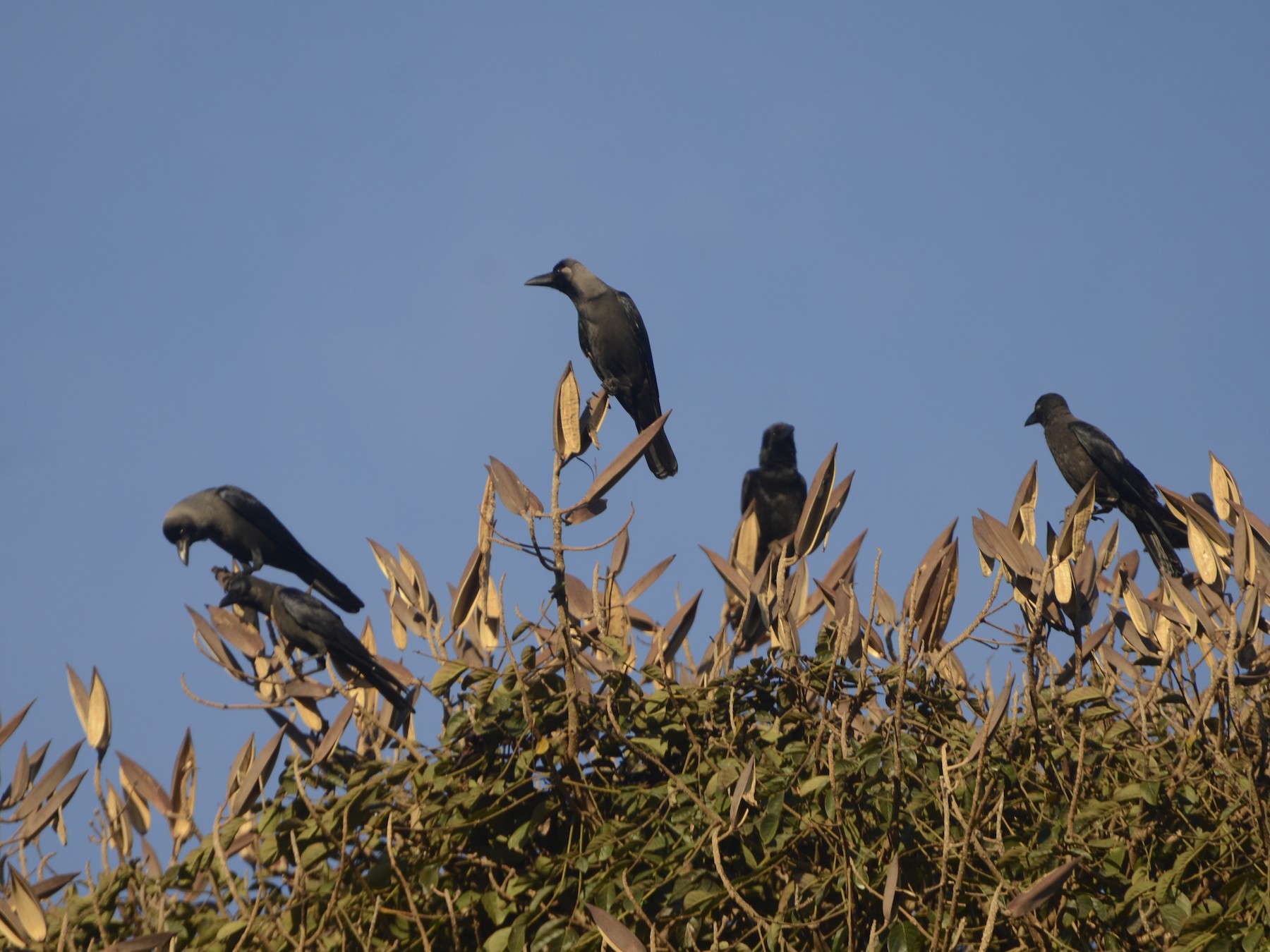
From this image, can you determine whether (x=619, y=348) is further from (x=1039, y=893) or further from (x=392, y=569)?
(x=1039, y=893)

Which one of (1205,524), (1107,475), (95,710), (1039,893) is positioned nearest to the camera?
(1039,893)

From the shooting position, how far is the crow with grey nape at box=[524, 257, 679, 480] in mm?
7957

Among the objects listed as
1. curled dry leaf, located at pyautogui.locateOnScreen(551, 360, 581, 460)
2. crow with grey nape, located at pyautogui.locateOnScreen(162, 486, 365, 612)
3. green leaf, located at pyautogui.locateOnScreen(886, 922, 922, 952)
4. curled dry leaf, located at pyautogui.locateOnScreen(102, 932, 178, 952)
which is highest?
crow with grey nape, located at pyautogui.locateOnScreen(162, 486, 365, 612)

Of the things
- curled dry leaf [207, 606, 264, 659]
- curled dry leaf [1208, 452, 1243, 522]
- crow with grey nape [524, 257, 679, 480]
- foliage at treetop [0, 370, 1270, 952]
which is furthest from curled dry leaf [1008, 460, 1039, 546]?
crow with grey nape [524, 257, 679, 480]

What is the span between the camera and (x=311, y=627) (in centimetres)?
453

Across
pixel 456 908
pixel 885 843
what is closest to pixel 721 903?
pixel 885 843

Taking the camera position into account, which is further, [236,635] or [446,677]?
[236,635]

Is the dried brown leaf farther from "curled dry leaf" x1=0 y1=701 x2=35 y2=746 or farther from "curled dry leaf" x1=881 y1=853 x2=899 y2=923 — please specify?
"curled dry leaf" x1=881 y1=853 x2=899 y2=923

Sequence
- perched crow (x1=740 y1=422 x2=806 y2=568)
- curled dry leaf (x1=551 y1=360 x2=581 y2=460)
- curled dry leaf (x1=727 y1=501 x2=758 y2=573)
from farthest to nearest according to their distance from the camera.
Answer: perched crow (x1=740 y1=422 x2=806 y2=568) < curled dry leaf (x1=727 y1=501 x2=758 y2=573) < curled dry leaf (x1=551 y1=360 x2=581 y2=460)

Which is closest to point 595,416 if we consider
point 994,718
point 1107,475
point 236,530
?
point 994,718

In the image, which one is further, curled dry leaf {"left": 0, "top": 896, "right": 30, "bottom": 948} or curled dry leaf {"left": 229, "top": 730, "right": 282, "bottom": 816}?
curled dry leaf {"left": 229, "top": 730, "right": 282, "bottom": 816}

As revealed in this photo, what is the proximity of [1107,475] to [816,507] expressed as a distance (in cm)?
378

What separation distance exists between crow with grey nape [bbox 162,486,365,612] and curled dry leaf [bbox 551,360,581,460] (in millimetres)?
2860

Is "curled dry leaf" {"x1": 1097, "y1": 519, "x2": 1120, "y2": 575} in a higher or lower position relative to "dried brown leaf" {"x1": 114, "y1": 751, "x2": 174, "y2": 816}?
higher
